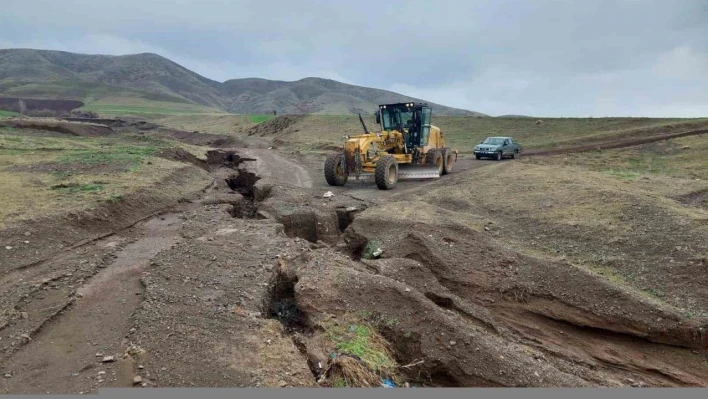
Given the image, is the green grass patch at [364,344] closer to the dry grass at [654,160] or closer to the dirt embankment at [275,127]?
the dry grass at [654,160]

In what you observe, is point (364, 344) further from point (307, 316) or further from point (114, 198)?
point (114, 198)

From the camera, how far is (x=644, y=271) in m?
8.72

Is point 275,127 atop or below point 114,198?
atop

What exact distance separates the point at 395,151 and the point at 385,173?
120 inches

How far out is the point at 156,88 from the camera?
138 meters

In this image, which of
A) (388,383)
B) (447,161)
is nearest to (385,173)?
(447,161)

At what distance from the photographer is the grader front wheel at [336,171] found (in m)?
16.8

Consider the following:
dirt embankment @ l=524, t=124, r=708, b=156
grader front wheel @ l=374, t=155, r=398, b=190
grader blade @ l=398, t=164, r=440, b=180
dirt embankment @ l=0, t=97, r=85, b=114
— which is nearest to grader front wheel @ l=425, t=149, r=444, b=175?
grader blade @ l=398, t=164, r=440, b=180

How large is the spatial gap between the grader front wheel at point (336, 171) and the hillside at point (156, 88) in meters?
78.3

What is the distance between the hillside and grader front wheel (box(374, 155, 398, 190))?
3138 inches

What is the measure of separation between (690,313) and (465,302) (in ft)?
11.6

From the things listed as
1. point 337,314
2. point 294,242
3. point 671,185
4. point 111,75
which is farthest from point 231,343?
point 111,75

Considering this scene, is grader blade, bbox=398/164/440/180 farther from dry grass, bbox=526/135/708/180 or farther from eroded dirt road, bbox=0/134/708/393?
eroded dirt road, bbox=0/134/708/393

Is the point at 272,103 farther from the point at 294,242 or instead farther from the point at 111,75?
the point at 294,242
